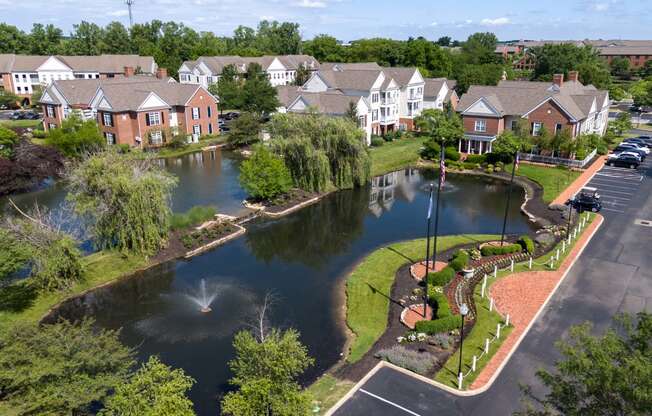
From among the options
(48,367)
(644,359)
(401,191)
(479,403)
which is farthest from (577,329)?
(401,191)

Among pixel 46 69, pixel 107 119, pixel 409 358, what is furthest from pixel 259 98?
pixel 46 69

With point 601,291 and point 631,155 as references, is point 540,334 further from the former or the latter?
point 631,155

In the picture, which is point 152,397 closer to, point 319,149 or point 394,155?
point 319,149

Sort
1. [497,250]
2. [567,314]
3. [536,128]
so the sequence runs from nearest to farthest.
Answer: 1. [567,314]
2. [497,250]
3. [536,128]

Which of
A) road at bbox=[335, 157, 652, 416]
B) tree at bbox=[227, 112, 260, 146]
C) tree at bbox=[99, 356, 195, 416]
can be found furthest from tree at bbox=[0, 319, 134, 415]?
tree at bbox=[227, 112, 260, 146]

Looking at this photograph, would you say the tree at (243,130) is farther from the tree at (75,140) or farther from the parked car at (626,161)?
the parked car at (626,161)

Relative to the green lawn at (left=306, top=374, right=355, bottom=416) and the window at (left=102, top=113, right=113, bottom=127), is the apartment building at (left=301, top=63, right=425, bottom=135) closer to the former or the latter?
the window at (left=102, top=113, right=113, bottom=127)

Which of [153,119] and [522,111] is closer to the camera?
[522,111]

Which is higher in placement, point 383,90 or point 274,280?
point 383,90
